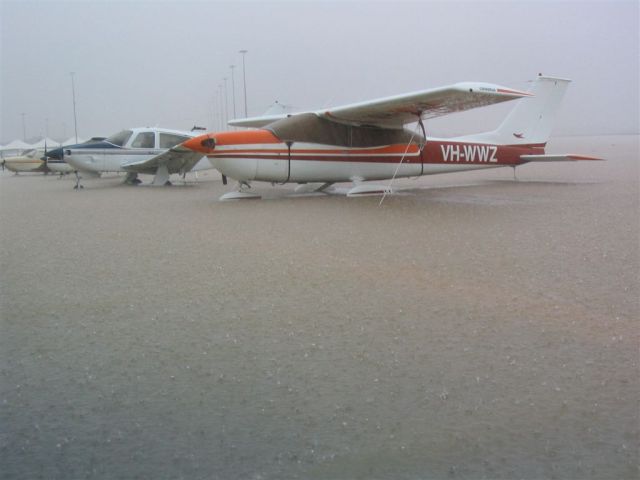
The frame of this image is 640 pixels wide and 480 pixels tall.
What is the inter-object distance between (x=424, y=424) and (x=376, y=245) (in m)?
3.34

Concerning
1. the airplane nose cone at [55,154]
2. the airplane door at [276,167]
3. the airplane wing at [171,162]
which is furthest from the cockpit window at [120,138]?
the airplane door at [276,167]

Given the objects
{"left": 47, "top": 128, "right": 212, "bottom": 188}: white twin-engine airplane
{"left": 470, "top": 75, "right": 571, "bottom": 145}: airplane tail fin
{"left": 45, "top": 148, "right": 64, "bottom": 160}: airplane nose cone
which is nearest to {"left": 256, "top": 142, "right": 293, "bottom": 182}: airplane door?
{"left": 470, "top": 75, "right": 571, "bottom": 145}: airplane tail fin

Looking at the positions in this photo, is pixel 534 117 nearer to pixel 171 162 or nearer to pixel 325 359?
pixel 171 162

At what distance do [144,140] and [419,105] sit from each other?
10389mm

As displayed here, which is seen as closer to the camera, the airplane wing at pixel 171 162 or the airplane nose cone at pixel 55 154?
the airplane wing at pixel 171 162

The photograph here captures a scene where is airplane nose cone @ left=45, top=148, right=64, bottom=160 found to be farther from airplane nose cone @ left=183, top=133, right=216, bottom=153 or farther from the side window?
airplane nose cone @ left=183, top=133, right=216, bottom=153

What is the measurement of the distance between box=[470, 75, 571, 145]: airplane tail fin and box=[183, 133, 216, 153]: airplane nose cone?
20.6 ft

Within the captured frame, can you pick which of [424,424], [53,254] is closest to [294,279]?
[424,424]

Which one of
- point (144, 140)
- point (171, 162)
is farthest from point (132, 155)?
point (171, 162)

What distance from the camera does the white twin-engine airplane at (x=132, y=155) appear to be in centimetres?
1603

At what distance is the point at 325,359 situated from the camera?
260cm

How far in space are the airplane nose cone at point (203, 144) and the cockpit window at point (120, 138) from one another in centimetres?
833

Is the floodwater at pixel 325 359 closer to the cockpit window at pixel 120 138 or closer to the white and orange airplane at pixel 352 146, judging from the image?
the white and orange airplane at pixel 352 146

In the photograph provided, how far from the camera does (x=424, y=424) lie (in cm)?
202
